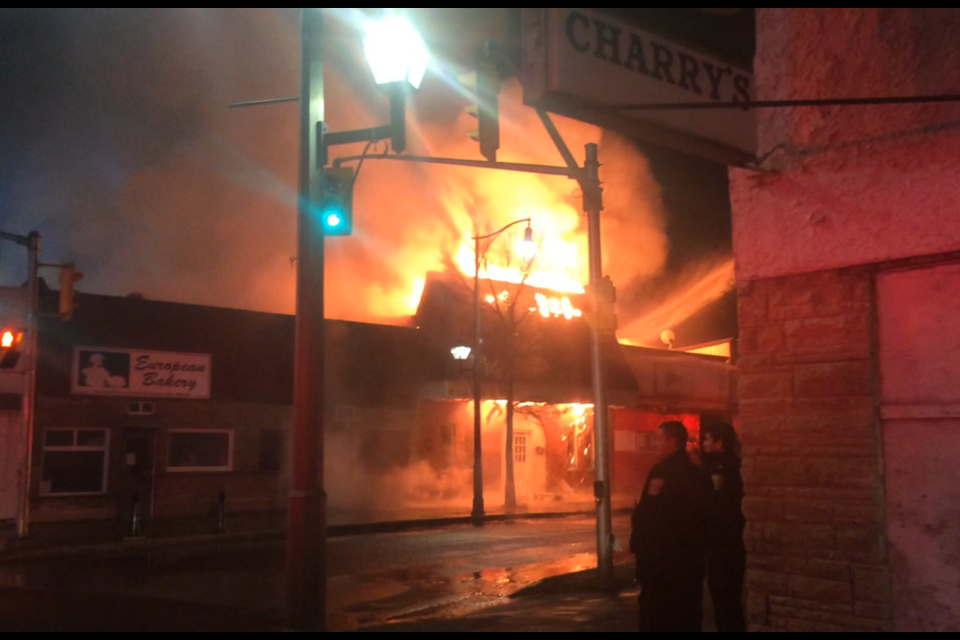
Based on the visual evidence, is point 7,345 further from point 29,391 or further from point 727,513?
point 727,513

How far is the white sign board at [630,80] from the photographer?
18.0ft

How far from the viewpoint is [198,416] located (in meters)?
25.1

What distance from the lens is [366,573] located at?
14.2m

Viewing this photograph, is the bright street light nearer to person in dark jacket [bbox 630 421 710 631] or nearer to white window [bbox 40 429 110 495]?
person in dark jacket [bbox 630 421 710 631]

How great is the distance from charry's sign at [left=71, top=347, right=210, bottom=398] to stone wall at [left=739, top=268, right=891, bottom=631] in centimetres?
2028

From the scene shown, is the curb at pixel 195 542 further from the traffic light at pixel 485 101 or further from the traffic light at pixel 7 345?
the traffic light at pixel 485 101

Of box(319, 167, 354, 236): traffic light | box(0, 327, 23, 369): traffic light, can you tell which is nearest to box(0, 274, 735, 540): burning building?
box(0, 327, 23, 369): traffic light

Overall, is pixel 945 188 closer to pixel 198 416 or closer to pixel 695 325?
pixel 198 416

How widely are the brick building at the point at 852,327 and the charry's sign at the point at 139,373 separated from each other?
20214 millimetres

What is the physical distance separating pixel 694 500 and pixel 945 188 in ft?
7.69

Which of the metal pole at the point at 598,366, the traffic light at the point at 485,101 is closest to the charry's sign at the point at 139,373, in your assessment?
the metal pole at the point at 598,366

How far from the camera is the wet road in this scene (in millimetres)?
11234

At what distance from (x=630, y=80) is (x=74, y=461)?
20708 millimetres
